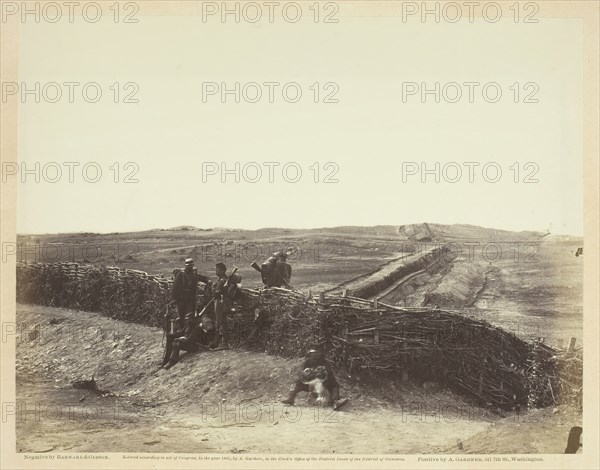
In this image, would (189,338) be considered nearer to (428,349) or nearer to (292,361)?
(292,361)

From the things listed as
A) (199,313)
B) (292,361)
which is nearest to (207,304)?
(199,313)

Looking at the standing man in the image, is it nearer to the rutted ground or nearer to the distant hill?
the rutted ground

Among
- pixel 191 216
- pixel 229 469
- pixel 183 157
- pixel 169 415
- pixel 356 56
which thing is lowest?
pixel 229 469

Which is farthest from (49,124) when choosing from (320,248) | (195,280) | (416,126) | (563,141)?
(563,141)

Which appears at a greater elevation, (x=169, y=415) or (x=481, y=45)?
(x=481, y=45)

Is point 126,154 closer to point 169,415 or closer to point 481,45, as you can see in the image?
point 169,415

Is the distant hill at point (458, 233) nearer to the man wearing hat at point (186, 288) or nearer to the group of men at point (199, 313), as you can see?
the group of men at point (199, 313)
